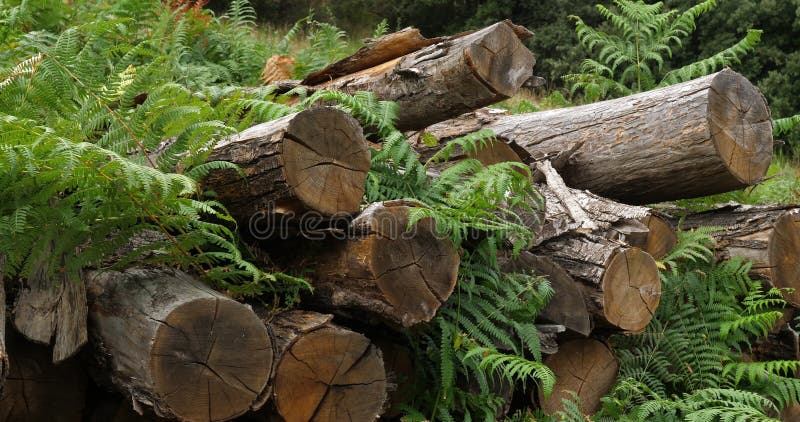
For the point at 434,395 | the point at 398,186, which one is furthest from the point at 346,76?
the point at 434,395

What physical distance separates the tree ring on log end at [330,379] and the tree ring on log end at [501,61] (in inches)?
72.7

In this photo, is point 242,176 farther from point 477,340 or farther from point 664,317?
point 664,317

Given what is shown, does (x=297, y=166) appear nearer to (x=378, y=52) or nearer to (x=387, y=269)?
(x=387, y=269)

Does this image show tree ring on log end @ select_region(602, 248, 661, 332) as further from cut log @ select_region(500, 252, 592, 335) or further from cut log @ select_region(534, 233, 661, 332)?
cut log @ select_region(500, 252, 592, 335)

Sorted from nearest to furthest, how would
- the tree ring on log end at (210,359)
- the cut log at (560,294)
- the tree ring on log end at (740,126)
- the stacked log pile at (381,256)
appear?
the tree ring on log end at (210,359)
the stacked log pile at (381,256)
the cut log at (560,294)
the tree ring on log end at (740,126)

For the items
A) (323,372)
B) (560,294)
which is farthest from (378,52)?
(323,372)

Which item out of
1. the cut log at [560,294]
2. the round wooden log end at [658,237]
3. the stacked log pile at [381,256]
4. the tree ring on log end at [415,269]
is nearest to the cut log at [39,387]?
the stacked log pile at [381,256]

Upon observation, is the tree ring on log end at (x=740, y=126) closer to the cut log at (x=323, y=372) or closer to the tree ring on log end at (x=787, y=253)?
the tree ring on log end at (x=787, y=253)

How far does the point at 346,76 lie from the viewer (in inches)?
219

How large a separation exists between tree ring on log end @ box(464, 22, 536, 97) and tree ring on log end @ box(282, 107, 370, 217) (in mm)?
1190

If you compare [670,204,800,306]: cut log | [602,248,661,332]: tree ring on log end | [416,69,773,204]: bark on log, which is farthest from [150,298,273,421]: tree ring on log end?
[670,204,800,306]: cut log

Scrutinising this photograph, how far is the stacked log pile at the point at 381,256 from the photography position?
316cm

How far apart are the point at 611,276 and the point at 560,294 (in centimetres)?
30

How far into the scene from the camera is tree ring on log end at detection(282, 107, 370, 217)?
11.4 feet
